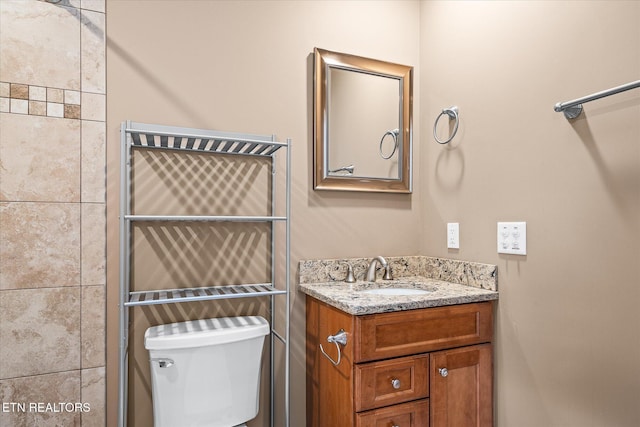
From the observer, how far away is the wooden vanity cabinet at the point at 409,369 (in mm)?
1267

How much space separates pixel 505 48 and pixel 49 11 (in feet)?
5.58

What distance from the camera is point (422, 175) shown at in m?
1.94

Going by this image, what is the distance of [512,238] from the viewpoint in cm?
144

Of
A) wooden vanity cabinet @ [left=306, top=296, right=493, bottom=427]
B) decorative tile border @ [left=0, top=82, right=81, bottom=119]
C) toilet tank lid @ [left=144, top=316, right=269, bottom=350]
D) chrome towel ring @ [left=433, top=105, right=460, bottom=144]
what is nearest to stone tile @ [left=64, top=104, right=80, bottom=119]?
decorative tile border @ [left=0, top=82, right=81, bottom=119]

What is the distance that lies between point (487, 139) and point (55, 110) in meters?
1.64

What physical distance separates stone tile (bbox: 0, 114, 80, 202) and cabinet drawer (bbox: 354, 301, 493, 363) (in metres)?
1.15

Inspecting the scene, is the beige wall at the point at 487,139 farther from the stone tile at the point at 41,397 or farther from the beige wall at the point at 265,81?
the stone tile at the point at 41,397

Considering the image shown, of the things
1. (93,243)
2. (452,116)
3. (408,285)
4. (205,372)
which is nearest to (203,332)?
(205,372)

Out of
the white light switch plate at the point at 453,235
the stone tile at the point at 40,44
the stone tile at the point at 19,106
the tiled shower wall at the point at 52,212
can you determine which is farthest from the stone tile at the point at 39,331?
the white light switch plate at the point at 453,235

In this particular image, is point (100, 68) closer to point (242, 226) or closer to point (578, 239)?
point (242, 226)

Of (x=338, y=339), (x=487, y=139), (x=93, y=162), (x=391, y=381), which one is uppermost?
(x=487, y=139)

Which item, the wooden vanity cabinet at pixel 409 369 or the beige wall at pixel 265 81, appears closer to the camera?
the wooden vanity cabinet at pixel 409 369

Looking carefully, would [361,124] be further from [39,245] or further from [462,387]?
[39,245]

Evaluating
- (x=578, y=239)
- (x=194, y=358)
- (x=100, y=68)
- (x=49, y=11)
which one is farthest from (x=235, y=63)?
(x=578, y=239)
